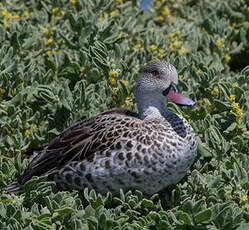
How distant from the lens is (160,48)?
21.9 ft

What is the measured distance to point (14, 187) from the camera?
486 cm

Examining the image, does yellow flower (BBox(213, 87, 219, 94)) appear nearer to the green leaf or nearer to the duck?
the duck

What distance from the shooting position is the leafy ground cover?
417 centimetres

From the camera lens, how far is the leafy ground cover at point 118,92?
417 cm

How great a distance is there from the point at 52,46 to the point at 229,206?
125 inches

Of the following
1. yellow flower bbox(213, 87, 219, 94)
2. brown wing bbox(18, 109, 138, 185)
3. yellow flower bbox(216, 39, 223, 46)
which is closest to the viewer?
brown wing bbox(18, 109, 138, 185)

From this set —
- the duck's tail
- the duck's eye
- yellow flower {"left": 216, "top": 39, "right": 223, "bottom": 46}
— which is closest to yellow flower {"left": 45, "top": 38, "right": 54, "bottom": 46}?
yellow flower {"left": 216, "top": 39, "right": 223, "bottom": 46}

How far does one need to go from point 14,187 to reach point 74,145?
54 centimetres

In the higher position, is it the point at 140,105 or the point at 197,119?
the point at 140,105

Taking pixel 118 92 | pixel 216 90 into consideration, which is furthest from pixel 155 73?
pixel 216 90

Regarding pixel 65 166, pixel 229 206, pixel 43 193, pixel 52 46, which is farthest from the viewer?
pixel 52 46

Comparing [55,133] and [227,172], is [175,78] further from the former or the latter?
[55,133]

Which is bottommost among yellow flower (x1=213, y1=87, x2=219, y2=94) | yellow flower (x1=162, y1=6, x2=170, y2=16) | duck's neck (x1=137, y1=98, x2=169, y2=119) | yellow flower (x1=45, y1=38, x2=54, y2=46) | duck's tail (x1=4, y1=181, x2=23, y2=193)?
duck's tail (x1=4, y1=181, x2=23, y2=193)

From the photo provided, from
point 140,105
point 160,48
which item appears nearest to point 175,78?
point 140,105
